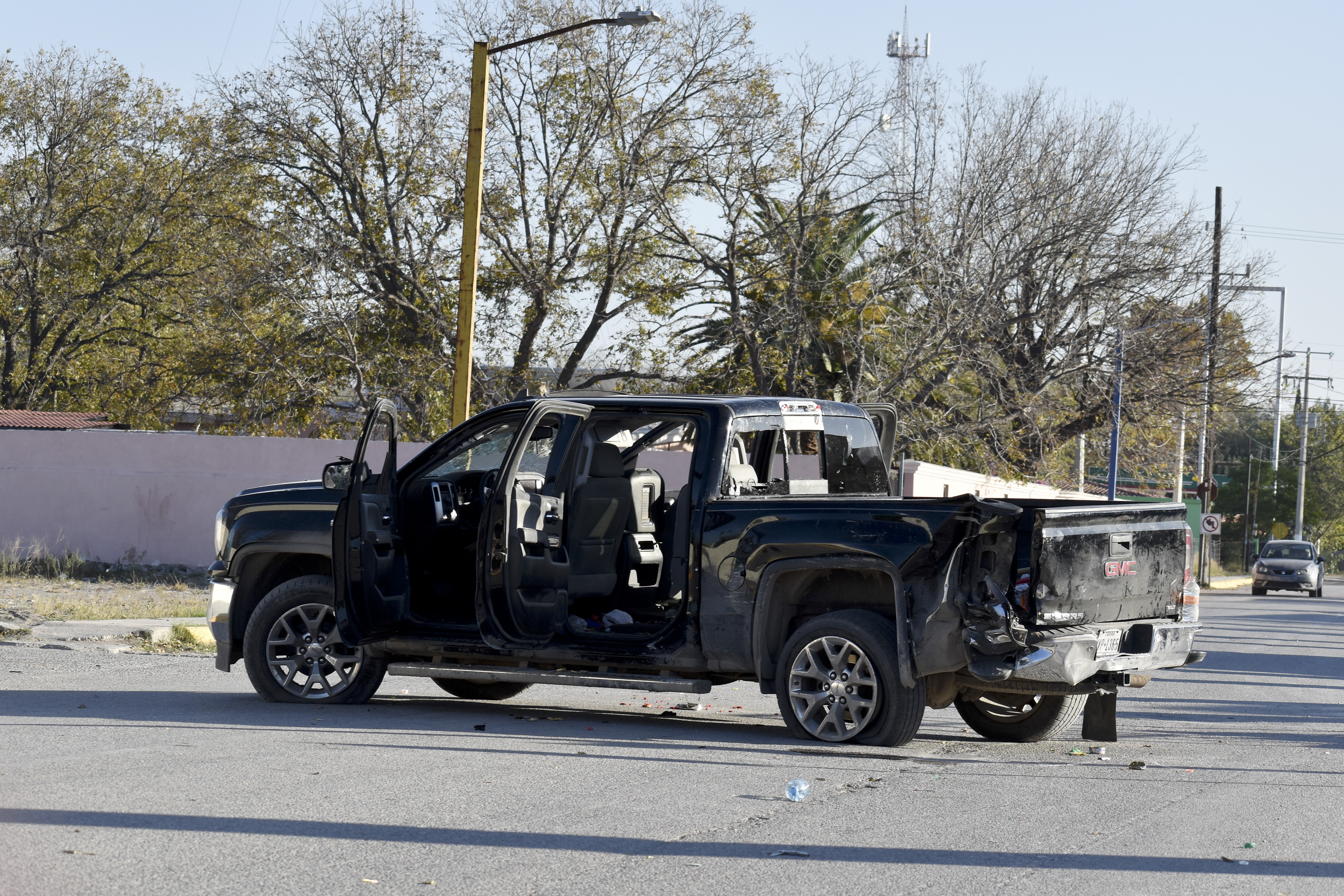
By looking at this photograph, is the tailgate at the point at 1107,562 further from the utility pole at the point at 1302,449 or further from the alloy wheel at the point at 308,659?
the utility pole at the point at 1302,449

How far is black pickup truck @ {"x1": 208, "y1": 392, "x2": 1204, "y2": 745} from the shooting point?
786cm

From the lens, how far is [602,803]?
6.40 metres

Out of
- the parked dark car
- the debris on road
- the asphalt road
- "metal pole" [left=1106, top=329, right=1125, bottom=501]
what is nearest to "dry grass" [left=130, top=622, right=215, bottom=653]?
the asphalt road

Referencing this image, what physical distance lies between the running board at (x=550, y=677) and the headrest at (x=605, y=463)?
4.02 feet

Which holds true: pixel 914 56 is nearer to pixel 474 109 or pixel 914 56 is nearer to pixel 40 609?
pixel 474 109

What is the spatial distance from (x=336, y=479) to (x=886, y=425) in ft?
12.5

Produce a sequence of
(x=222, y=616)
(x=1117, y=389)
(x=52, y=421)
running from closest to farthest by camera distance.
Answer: (x=222, y=616)
(x=1117, y=389)
(x=52, y=421)

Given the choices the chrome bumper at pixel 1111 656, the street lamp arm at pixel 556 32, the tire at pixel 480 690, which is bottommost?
the tire at pixel 480 690

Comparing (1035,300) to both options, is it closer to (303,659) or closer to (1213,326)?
(1213,326)

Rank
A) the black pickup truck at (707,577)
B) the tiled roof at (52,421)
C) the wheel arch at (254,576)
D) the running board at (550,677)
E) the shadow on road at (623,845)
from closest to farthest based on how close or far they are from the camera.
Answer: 1. the shadow on road at (623,845)
2. the black pickup truck at (707,577)
3. the running board at (550,677)
4. the wheel arch at (254,576)
5. the tiled roof at (52,421)

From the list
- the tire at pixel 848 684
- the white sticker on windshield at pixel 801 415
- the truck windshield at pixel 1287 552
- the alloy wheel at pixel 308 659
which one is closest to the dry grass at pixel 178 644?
the alloy wheel at pixel 308 659

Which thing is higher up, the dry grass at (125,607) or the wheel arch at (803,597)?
the wheel arch at (803,597)

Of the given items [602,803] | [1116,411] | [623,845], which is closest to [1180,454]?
[1116,411]

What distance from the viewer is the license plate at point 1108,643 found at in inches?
316
